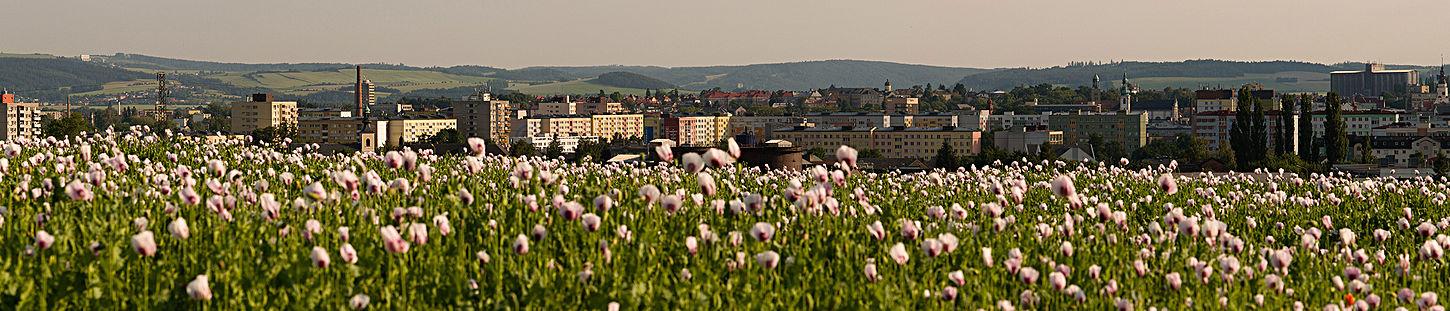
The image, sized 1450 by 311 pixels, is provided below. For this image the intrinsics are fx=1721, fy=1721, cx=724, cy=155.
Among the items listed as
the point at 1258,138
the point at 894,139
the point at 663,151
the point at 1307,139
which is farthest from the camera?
the point at 894,139

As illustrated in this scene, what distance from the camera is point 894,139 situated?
179250 millimetres

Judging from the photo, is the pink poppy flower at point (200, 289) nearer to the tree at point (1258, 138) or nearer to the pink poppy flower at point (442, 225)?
the pink poppy flower at point (442, 225)

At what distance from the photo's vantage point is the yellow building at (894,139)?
176250 millimetres

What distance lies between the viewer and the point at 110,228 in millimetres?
7781

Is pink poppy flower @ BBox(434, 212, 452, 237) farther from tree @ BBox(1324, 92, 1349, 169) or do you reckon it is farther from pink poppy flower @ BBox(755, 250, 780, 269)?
tree @ BBox(1324, 92, 1349, 169)

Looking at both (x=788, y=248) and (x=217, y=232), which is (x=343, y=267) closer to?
(x=217, y=232)

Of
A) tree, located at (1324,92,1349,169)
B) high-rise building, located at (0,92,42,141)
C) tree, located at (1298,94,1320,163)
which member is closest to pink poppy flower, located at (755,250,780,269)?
tree, located at (1298,94,1320,163)

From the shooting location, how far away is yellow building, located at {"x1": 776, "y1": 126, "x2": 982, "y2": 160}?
6939 inches

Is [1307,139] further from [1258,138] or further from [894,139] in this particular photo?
[894,139]

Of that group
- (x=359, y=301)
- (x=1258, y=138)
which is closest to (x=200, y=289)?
(x=359, y=301)

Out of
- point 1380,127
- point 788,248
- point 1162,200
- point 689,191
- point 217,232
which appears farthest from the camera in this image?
point 1380,127

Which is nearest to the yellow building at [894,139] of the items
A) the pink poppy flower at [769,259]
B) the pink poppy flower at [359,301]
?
the pink poppy flower at [769,259]

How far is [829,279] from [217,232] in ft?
8.81

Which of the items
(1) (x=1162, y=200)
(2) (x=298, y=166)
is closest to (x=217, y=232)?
(2) (x=298, y=166)
